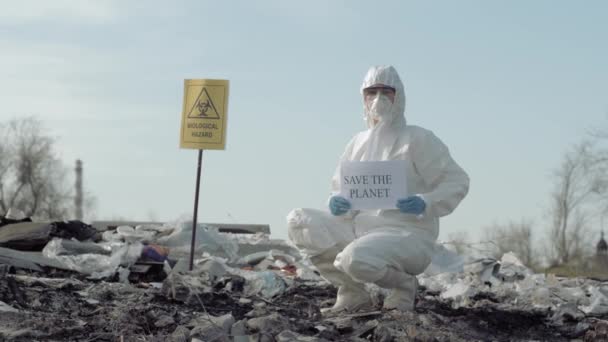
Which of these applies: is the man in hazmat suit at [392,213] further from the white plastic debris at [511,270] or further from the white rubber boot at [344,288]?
the white plastic debris at [511,270]

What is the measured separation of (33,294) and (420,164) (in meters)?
2.92

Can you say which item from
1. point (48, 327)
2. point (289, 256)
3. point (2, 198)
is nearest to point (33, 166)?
point (2, 198)

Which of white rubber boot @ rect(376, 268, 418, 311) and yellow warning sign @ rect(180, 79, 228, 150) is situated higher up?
yellow warning sign @ rect(180, 79, 228, 150)

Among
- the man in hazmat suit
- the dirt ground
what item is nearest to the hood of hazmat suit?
the man in hazmat suit

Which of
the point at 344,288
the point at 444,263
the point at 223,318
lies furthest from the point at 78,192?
the point at 223,318

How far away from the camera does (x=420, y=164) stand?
714 centimetres

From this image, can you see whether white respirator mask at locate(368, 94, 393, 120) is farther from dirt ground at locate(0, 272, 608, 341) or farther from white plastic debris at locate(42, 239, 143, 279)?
white plastic debris at locate(42, 239, 143, 279)

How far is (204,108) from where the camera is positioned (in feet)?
33.4

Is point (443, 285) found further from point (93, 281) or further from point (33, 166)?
point (33, 166)

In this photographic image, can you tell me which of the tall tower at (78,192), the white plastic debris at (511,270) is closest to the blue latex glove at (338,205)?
the white plastic debris at (511,270)

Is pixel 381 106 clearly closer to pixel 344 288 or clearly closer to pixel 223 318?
pixel 344 288

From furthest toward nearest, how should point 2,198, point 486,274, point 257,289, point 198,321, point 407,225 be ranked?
1. point 2,198
2. point 486,274
3. point 257,289
4. point 407,225
5. point 198,321

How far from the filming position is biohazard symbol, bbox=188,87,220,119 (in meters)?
10.1

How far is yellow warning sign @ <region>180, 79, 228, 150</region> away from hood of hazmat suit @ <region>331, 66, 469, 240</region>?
3.03m
